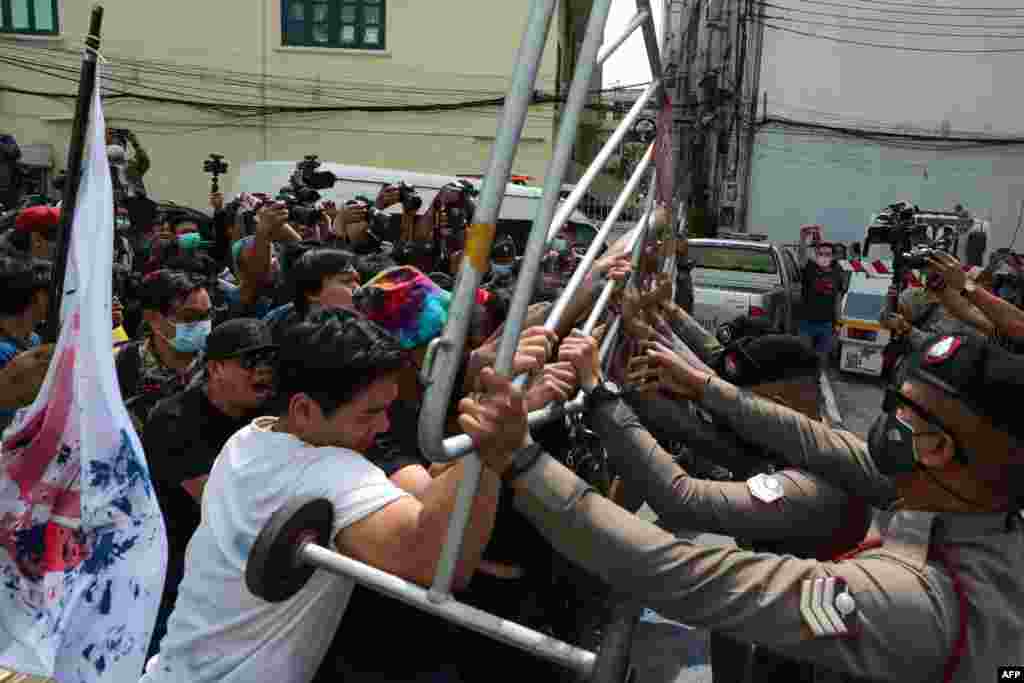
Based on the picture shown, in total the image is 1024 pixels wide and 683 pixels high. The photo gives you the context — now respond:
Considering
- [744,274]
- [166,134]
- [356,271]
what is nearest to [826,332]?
[744,274]

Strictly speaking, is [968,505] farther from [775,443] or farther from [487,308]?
[487,308]

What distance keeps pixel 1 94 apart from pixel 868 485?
803 inches

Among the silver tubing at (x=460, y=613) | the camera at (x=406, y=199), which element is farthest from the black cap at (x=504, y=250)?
the silver tubing at (x=460, y=613)

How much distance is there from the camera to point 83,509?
189cm

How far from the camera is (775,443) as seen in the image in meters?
2.35

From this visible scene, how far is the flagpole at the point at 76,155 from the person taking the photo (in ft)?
6.75

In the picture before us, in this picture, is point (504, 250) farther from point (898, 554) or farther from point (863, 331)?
point (898, 554)

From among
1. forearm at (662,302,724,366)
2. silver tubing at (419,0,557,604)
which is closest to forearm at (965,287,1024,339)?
forearm at (662,302,724,366)

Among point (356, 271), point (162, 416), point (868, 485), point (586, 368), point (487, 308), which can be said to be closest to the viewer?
point (586, 368)

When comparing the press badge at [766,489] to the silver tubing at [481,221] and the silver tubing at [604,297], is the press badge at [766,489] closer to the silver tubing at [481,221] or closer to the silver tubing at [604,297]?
the silver tubing at [604,297]

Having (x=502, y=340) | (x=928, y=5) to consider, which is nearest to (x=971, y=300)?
(x=502, y=340)

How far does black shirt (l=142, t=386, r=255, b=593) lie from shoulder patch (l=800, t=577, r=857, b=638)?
1508mm

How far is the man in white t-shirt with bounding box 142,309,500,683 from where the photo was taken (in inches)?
56.2

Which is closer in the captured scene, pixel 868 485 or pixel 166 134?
pixel 868 485
